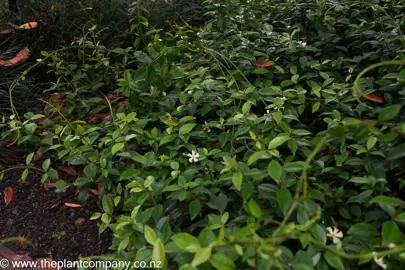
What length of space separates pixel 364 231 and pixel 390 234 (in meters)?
0.11

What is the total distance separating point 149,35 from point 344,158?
5.54 feet

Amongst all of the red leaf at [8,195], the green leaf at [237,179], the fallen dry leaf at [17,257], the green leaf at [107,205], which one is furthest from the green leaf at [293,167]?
the red leaf at [8,195]

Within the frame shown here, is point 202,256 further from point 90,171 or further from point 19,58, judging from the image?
point 19,58

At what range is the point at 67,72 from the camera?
262cm

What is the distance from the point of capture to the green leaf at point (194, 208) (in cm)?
158

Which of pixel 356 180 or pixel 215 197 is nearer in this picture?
pixel 356 180

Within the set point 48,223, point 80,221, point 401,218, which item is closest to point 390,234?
point 401,218

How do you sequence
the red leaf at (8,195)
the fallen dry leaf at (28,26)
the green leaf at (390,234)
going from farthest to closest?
the fallen dry leaf at (28,26) → the red leaf at (8,195) → the green leaf at (390,234)

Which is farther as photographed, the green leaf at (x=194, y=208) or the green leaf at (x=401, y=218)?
the green leaf at (x=194, y=208)

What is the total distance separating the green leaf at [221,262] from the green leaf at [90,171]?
0.85 metres

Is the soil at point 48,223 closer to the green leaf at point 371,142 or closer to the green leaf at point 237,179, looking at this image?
the green leaf at point 237,179

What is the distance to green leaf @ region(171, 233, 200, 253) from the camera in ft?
4.08

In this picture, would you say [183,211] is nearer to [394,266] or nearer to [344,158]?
[344,158]

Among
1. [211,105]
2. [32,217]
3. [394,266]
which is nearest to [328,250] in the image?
[394,266]
